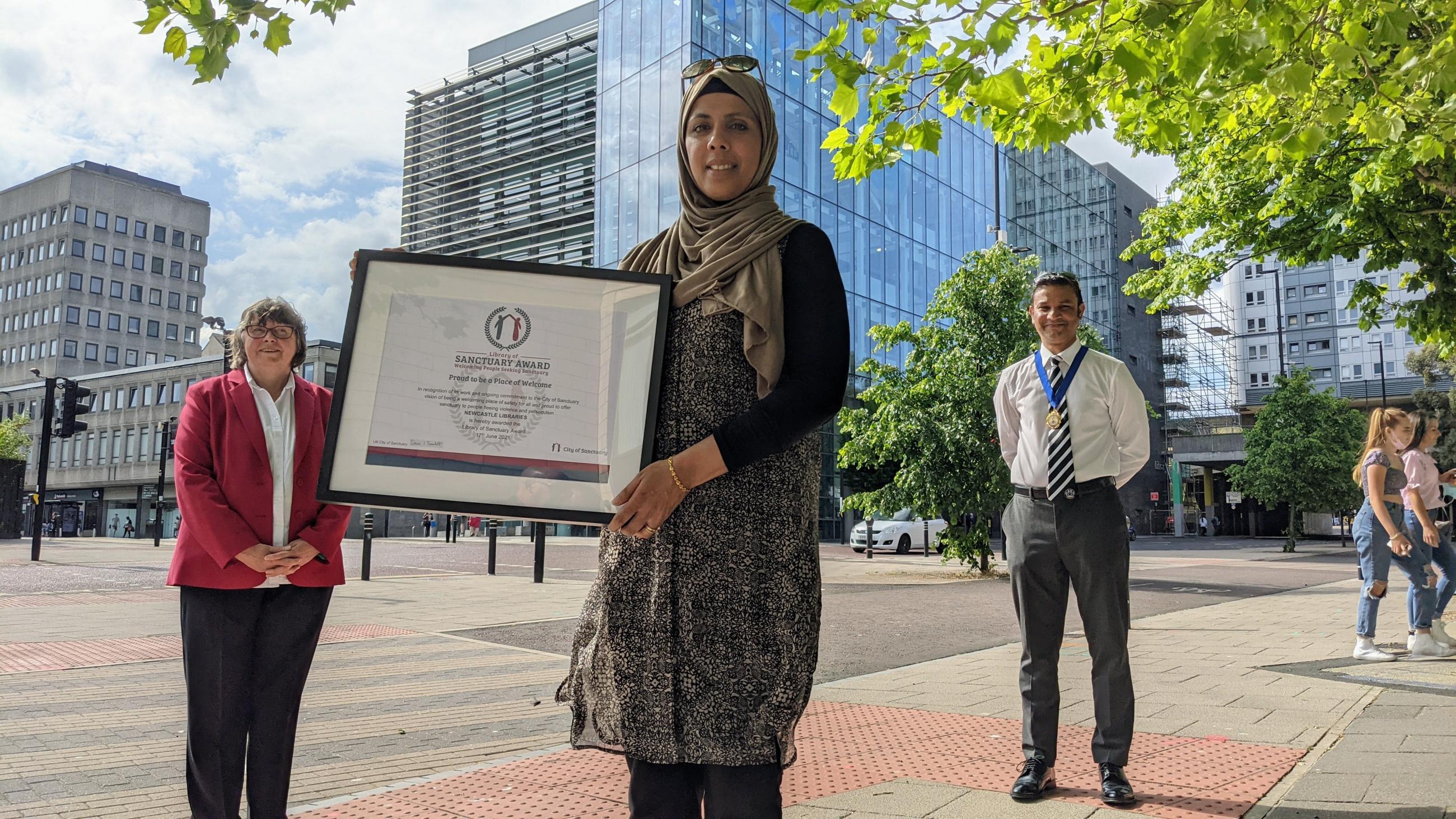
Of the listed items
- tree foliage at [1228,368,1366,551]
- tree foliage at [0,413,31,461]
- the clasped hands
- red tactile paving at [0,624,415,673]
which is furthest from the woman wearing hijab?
tree foliage at [0,413,31,461]

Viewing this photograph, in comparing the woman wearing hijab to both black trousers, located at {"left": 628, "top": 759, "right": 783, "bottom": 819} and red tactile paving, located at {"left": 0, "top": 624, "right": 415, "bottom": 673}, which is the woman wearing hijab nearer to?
black trousers, located at {"left": 628, "top": 759, "right": 783, "bottom": 819}

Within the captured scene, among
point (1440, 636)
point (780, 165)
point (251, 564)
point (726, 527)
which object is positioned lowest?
point (1440, 636)

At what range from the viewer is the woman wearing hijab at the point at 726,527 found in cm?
195

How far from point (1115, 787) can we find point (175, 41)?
13.7 feet

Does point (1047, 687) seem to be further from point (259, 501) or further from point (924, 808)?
point (259, 501)

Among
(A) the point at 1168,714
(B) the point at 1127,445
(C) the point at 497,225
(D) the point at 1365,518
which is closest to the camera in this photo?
(B) the point at 1127,445

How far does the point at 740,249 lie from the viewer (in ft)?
6.66

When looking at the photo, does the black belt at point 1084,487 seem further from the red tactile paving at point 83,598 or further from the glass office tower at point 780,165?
the glass office tower at point 780,165

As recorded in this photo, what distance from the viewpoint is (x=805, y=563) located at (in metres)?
2.06

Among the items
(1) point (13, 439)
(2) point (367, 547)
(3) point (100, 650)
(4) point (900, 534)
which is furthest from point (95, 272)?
(3) point (100, 650)

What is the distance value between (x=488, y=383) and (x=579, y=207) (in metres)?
66.7

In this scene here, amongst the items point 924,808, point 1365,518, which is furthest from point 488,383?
point 1365,518

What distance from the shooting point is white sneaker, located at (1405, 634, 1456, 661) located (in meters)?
8.18

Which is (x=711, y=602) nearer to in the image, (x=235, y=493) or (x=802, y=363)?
(x=802, y=363)
